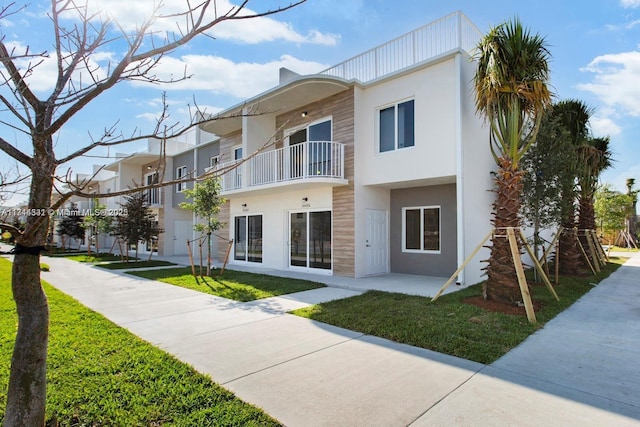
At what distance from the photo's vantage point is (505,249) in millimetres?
7523

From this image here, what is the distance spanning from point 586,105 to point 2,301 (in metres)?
18.6

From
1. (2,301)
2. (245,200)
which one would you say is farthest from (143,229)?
(2,301)

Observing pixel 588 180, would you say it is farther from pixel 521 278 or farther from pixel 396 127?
pixel 521 278

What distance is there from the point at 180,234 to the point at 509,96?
2077cm

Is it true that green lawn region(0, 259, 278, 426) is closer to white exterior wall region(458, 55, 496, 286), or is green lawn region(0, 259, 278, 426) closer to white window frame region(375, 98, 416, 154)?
white exterior wall region(458, 55, 496, 286)

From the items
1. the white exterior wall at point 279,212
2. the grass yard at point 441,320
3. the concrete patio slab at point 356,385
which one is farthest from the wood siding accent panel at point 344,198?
the concrete patio slab at point 356,385

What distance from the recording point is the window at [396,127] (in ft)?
36.3

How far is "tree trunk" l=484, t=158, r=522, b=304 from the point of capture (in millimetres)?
7445

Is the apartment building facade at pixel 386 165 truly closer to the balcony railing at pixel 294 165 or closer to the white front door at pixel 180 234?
the balcony railing at pixel 294 165

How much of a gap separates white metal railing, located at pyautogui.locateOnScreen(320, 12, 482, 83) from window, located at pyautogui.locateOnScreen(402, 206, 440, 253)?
470cm

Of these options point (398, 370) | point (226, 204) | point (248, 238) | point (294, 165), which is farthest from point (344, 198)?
point (398, 370)

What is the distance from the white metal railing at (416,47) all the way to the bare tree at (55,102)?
957 cm

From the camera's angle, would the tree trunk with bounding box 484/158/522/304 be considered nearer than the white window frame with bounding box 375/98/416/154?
Yes

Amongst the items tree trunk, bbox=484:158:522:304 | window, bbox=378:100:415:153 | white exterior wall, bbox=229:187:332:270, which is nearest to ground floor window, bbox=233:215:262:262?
white exterior wall, bbox=229:187:332:270
